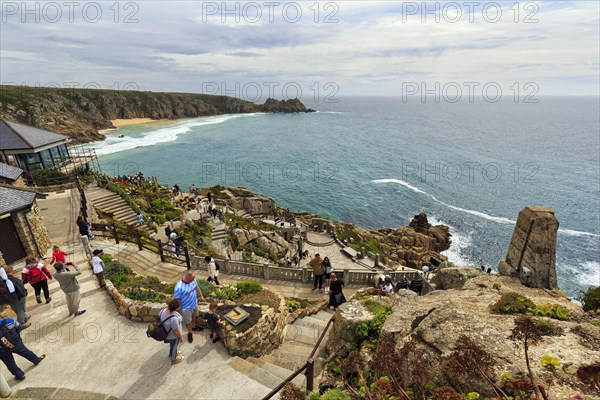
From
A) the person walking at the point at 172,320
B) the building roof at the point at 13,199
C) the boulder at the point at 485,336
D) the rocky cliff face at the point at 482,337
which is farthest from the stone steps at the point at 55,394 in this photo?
the building roof at the point at 13,199

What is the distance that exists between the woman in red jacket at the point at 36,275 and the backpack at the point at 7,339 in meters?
3.36

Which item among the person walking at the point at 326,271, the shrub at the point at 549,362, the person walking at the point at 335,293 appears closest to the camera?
the shrub at the point at 549,362

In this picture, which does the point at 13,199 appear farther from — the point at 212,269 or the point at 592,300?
the point at 592,300

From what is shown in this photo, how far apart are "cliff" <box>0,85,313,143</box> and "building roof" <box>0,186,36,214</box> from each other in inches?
2983

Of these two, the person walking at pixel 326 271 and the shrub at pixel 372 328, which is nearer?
the shrub at pixel 372 328

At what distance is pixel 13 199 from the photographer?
1323 cm

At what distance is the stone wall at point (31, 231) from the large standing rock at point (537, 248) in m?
22.1

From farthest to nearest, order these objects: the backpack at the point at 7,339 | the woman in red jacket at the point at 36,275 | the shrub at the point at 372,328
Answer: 1. the woman in red jacket at the point at 36,275
2. the shrub at the point at 372,328
3. the backpack at the point at 7,339

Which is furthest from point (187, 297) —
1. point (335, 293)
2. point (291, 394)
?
point (335, 293)

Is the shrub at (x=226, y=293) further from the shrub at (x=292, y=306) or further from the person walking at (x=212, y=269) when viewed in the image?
the person walking at (x=212, y=269)

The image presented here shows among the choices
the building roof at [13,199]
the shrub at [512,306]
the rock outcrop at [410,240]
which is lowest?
the rock outcrop at [410,240]

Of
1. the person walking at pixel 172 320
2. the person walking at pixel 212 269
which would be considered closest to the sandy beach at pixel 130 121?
the person walking at pixel 212 269

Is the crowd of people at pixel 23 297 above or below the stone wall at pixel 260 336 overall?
above

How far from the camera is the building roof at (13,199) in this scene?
500 inches
